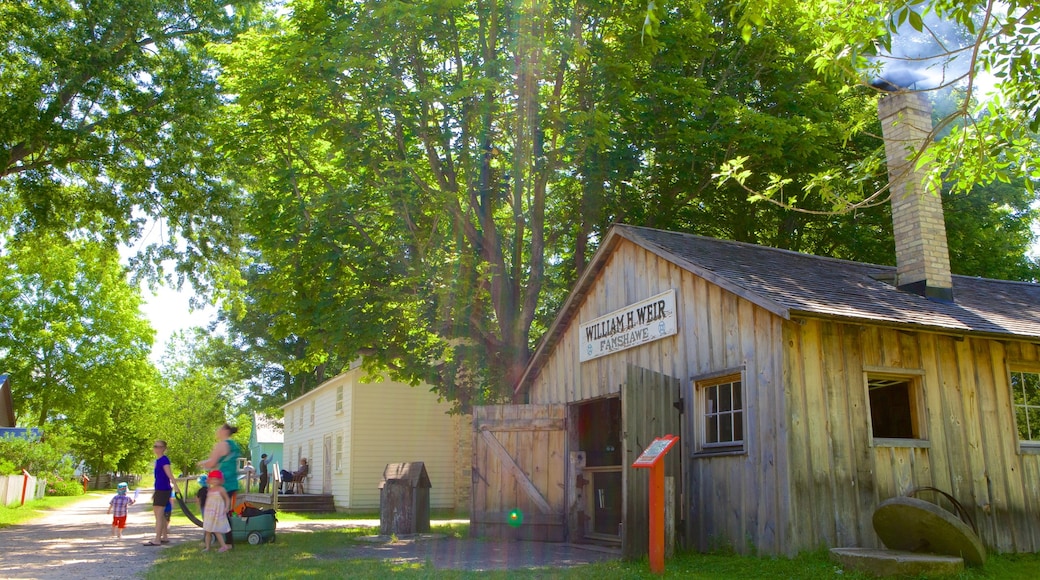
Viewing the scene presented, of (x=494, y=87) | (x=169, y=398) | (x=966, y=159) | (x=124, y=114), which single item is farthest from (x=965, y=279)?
(x=169, y=398)

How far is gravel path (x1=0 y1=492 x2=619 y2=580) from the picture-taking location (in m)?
10.4

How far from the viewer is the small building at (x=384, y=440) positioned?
26.8m

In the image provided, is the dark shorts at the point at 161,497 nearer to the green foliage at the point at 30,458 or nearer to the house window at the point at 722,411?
the house window at the point at 722,411

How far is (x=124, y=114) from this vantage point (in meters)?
19.1

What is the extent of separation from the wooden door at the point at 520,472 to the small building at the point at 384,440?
36.7ft

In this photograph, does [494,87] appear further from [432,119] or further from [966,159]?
[966,159]

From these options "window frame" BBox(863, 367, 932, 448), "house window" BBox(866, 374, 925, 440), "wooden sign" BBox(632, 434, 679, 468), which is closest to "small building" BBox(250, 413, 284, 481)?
"house window" BBox(866, 374, 925, 440)

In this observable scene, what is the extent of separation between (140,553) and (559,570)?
22.0 feet

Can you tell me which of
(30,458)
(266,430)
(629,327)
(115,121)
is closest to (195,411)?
(266,430)

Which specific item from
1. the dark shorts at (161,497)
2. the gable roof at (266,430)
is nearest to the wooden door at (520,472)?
the dark shorts at (161,497)

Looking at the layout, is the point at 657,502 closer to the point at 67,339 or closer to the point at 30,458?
the point at 30,458

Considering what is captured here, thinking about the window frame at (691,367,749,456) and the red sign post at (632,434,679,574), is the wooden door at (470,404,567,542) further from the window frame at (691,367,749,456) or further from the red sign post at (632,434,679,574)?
the red sign post at (632,434,679,574)

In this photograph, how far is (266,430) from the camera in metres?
47.3

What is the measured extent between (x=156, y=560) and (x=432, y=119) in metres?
9.83
